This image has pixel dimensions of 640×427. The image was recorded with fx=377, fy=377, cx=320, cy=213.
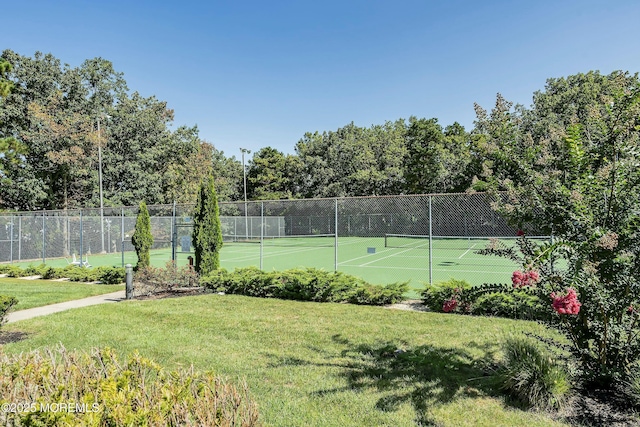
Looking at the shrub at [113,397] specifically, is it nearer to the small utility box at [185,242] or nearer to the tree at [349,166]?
the small utility box at [185,242]

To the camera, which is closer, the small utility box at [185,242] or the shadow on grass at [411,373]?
the shadow on grass at [411,373]

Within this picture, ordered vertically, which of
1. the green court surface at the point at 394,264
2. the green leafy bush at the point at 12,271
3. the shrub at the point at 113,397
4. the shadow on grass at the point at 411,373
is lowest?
the green court surface at the point at 394,264

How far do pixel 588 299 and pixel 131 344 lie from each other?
5423 mm

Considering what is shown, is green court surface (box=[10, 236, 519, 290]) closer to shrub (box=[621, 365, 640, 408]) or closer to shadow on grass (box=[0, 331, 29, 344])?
shrub (box=[621, 365, 640, 408])

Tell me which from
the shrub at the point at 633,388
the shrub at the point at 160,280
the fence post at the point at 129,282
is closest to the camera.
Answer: the shrub at the point at 633,388

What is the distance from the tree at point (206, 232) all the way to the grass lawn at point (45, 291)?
260 cm

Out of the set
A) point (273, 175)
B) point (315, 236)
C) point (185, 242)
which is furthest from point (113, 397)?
point (273, 175)

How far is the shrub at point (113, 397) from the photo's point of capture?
1.76 meters

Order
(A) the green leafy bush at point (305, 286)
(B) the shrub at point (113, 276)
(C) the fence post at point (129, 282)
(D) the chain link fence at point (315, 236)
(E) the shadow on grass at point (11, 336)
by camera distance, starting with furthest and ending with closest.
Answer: (D) the chain link fence at point (315, 236)
(B) the shrub at point (113, 276)
(C) the fence post at point (129, 282)
(A) the green leafy bush at point (305, 286)
(E) the shadow on grass at point (11, 336)

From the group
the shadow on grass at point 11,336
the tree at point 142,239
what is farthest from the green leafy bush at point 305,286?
the shadow on grass at point 11,336

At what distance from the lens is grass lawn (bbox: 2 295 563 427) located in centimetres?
327

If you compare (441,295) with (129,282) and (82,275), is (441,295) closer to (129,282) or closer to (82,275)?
(129,282)

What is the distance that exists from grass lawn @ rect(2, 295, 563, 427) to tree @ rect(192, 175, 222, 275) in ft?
7.62

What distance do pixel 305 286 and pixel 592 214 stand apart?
Result: 6.26 meters
